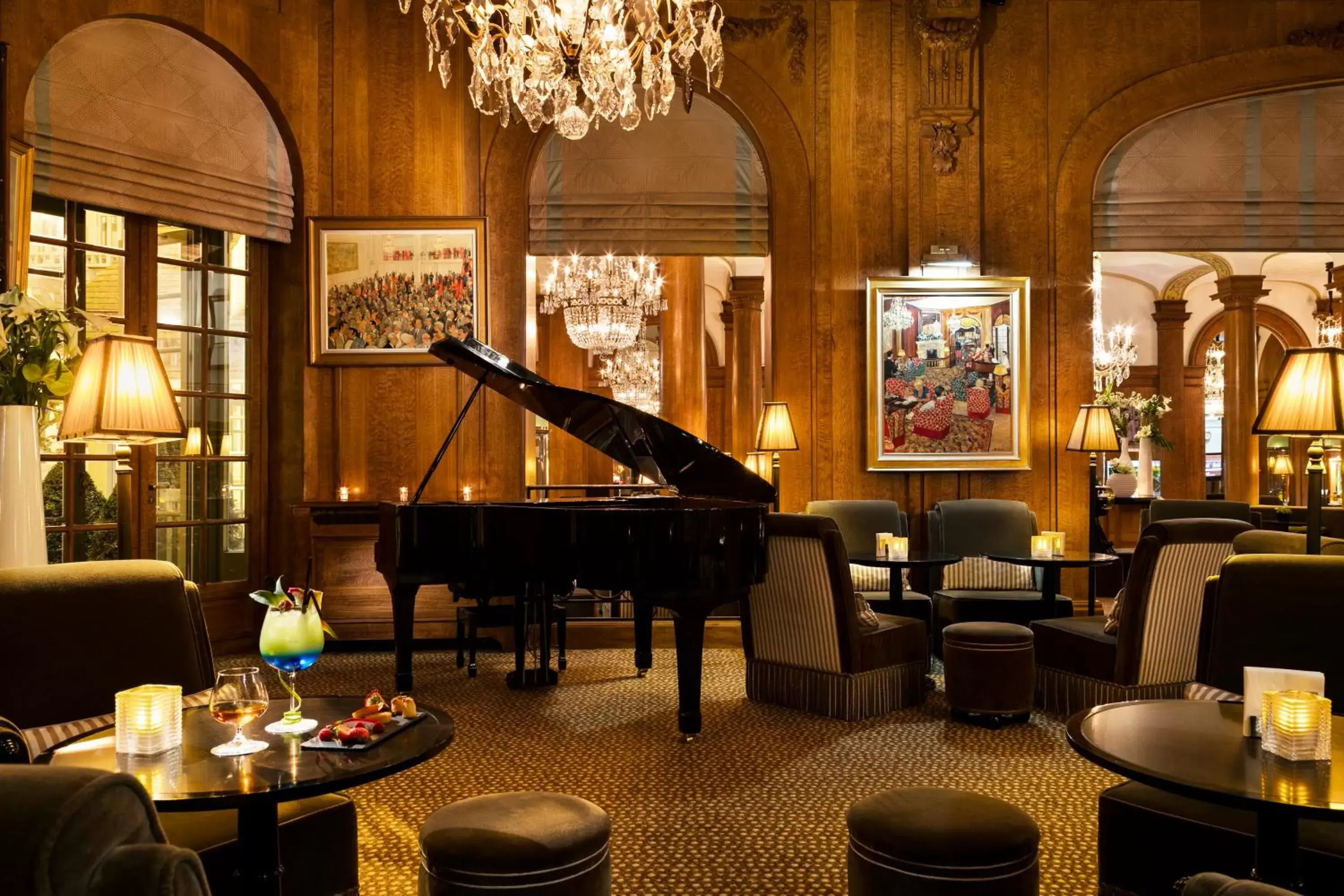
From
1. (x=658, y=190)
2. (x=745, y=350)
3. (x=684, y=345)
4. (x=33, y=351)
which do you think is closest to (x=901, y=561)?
(x=658, y=190)

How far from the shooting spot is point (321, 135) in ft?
22.6

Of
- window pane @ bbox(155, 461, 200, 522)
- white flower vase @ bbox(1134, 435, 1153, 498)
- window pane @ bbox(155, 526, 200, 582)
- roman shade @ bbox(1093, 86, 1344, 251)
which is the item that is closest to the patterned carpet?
window pane @ bbox(155, 526, 200, 582)

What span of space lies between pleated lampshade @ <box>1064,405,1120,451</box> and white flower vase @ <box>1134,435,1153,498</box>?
10.6 ft

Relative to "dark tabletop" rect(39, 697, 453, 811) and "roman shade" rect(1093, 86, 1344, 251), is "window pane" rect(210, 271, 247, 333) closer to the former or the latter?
"dark tabletop" rect(39, 697, 453, 811)

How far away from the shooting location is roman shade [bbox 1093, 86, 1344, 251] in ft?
26.0

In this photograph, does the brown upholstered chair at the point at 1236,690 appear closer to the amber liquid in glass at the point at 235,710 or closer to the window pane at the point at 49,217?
the amber liquid in glass at the point at 235,710

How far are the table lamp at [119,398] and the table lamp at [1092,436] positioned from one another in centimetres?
542

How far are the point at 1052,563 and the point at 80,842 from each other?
17.3ft

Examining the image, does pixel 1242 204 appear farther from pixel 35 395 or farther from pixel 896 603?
pixel 35 395

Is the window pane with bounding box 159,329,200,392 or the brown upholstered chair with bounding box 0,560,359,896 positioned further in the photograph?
the window pane with bounding box 159,329,200,392

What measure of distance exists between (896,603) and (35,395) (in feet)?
13.6

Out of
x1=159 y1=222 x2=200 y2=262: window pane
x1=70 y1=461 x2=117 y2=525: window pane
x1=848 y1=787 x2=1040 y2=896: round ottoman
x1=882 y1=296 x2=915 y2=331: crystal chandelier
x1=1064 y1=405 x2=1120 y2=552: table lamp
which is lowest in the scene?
x1=848 y1=787 x2=1040 y2=896: round ottoman

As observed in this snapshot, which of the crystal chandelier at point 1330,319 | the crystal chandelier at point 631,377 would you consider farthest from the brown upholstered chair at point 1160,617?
the crystal chandelier at point 631,377

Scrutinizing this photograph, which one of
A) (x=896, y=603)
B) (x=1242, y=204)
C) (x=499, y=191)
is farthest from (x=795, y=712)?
(x=1242, y=204)
